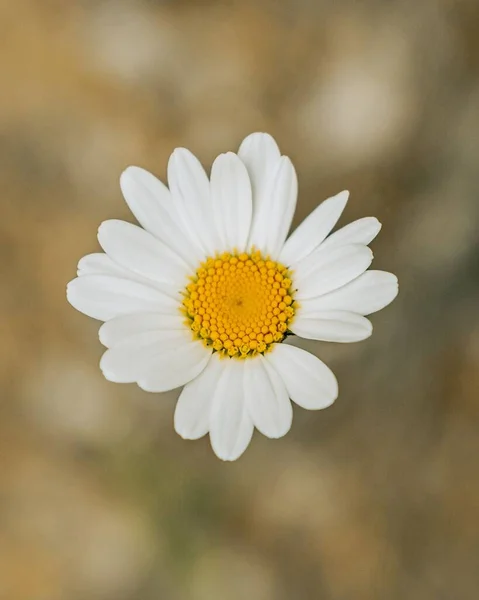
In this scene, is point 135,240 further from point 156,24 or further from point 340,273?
point 156,24

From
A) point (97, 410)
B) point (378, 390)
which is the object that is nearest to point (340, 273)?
point (378, 390)

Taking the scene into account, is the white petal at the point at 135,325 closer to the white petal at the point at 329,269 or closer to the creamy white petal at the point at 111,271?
the creamy white petal at the point at 111,271

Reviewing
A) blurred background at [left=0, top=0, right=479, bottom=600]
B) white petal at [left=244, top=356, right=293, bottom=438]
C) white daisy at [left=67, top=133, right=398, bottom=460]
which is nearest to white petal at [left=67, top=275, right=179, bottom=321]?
white daisy at [left=67, top=133, right=398, bottom=460]

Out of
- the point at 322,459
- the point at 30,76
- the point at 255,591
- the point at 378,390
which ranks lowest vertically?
the point at 255,591

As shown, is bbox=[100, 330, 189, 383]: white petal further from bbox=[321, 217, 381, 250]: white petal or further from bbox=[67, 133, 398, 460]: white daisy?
bbox=[321, 217, 381, 250]: white petal

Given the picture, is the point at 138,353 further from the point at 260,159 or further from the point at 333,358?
the point at 333,358

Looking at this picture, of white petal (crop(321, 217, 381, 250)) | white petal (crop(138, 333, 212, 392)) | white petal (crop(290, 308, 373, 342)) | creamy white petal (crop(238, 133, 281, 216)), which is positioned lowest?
white petal (crop(138, 333, 212, 392))

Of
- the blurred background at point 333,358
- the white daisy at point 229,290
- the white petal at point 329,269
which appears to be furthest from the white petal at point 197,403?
the blurred background at point 333,358
